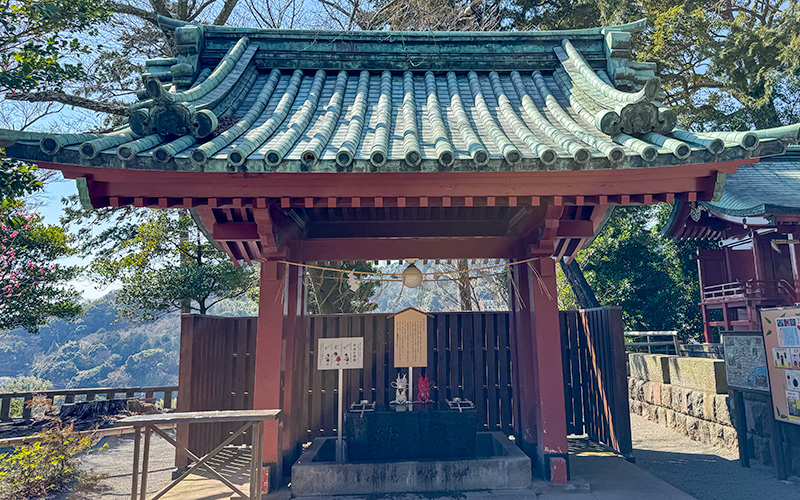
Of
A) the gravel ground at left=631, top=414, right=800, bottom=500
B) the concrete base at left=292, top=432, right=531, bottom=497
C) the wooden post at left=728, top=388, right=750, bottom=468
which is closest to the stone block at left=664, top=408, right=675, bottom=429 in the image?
the gravel ground at left=631, top=414, right=800, bottom=500

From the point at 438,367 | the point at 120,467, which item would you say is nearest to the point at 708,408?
the point at 438,367

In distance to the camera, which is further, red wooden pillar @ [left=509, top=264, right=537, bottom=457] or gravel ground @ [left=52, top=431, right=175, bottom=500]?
gravel ground @ [left=52, top=431, right=175, bottom=500]

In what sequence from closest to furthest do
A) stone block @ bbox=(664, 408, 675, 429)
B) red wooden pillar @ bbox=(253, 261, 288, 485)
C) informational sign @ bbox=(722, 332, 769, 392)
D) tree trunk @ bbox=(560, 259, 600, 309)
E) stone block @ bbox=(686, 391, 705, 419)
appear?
red wooden pillar @ bbox=(253, 261, 288, 485) → informational sign @ bbox=(722, 332, 769, 392) → stone block @ bbox=(686, 391, 705, 419) → stone block @ bbox=(664, 408, 675, 429) → tree trunk @ bbox=(560, 259, 600, 309)

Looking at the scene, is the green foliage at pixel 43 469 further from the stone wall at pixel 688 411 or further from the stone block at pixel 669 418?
the stone block at pixel 669 418

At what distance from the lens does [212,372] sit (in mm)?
8047

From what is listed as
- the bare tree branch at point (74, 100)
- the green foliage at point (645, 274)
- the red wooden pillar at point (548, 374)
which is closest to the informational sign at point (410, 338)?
the red wooden pillar at point (548, 374)

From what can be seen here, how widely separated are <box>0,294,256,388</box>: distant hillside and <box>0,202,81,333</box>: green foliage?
2354 inches

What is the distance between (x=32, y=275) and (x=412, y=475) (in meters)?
11.0

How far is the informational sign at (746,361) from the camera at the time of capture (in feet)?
22.9

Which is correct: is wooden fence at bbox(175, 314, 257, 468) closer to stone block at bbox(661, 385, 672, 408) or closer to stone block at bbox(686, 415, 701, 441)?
stone block at bbox(686, 415, 701, 441)

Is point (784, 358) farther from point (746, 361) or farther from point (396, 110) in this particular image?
point (396, 110)

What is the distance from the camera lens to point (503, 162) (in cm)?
467

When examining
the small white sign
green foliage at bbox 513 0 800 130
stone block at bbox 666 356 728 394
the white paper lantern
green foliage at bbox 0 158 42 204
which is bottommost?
stone block at bbox 666 356 728 394

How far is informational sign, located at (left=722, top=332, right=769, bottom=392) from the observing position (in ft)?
22.9
